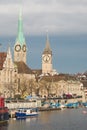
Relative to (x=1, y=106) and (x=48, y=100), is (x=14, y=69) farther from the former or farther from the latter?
(x=1, y=106)

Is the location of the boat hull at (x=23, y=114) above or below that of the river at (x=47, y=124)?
above

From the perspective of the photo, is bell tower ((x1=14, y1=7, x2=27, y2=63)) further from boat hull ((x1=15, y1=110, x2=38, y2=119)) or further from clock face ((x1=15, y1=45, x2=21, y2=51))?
boat hull ((x1=15, y1=110, x2=38, y2=119))

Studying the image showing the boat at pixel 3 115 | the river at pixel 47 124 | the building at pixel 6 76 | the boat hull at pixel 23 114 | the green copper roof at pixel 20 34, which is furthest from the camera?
the green copper roof at pixel 20 34

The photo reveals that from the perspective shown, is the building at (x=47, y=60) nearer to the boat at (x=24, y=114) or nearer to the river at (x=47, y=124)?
the boat at (x=24, y=114)

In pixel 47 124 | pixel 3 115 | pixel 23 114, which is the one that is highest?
pixel 23 114

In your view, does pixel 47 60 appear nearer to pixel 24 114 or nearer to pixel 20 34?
pixel 20 34

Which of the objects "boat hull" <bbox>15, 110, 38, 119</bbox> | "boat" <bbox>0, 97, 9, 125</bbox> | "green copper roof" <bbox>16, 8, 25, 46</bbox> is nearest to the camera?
"boat" <bbox>0, 97, 9, 125</bbox>

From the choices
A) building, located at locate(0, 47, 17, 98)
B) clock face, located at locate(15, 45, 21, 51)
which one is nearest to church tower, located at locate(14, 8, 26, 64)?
clock face, located at locate(15, 45, 21, 51)

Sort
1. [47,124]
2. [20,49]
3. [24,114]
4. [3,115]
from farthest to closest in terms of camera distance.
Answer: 1. [20,49]
2. [24,114]
3. [47,124]
4. [3,115]

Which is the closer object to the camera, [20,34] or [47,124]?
[47,124]

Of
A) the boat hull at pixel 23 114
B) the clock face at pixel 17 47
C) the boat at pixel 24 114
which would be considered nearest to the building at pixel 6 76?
the boat at pixel 24 114

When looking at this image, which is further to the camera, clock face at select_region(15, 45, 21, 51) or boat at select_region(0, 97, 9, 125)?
clock face at select_region(15, 45, 21, 51)

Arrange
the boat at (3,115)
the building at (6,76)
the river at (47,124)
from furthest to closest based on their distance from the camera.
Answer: the building at (6,76) → the boat at (3,115) → the river at (47,124)

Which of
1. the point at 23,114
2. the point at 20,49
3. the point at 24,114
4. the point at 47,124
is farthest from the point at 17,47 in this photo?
the point at 47,124
